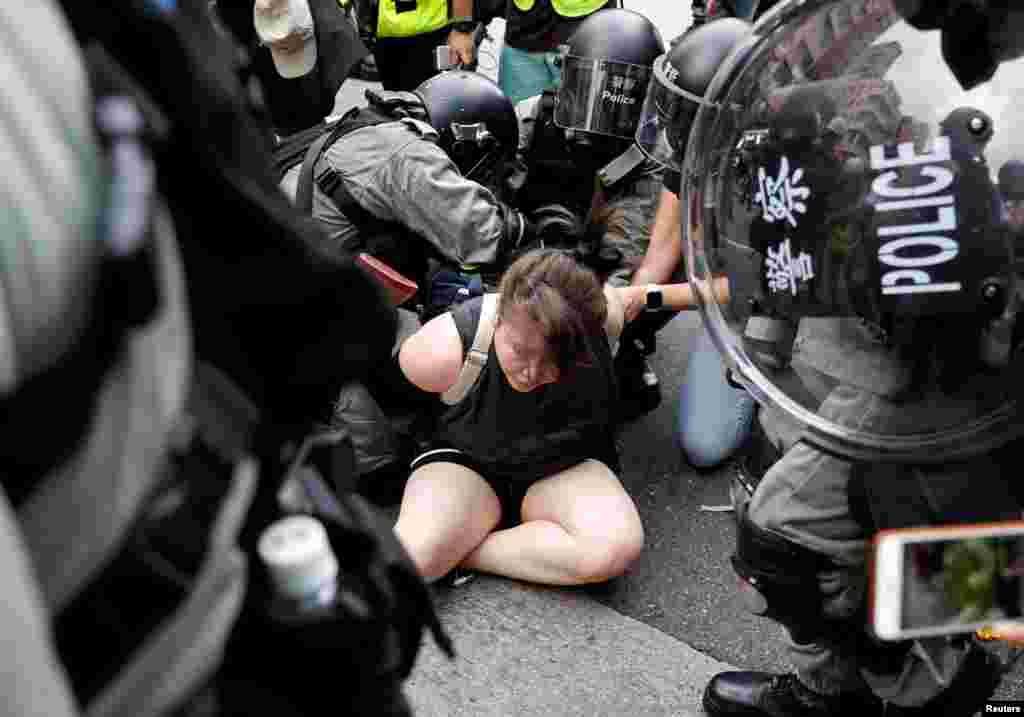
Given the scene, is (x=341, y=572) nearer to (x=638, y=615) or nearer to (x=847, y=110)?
(x=847, y=110)

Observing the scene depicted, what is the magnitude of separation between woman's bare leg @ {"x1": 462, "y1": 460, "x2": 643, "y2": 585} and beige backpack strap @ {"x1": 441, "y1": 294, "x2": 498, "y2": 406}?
0.32 meters

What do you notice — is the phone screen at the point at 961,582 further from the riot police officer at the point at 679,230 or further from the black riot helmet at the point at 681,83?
the black riot helmet at the point at 681,83

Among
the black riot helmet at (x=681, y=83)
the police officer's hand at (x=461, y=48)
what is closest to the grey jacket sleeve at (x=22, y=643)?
the black riot helmet at (x=681, y=83)

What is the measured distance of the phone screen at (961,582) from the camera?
4.05 ft

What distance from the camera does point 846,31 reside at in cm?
145

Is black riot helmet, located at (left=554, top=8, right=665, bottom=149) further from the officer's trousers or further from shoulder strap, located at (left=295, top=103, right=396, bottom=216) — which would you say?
the officer's trousers

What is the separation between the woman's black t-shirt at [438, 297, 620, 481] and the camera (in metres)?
2.64

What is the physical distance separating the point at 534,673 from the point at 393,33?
2964mm

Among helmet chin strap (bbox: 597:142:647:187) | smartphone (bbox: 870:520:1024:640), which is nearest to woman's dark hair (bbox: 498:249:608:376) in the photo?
helmet chin strap (bbox: 597:142:647:187)

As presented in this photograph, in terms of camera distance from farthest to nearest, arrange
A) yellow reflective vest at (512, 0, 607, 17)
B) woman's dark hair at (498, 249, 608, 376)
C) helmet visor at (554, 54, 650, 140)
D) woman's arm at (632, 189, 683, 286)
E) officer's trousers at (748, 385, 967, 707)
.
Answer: yellow reflective vest at (512, 0, 607, 17) → helmet visor at (554, 54, 650, 140) → woman's arm at (632, 189, 683, 286) → woman's dark hair at (498, 249, 608, 376) → officer's trousers at (748, 385, 967, 707)

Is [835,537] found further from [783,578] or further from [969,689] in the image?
[969,689]

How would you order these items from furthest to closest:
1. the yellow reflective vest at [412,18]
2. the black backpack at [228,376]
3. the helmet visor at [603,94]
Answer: the yellow reflective vest at [412,18], the helmet visor at [603,94], the black backpack at [228,376]

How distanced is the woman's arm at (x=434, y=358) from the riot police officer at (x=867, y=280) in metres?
1.03

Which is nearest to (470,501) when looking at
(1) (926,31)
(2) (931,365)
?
(2) (931,365)
